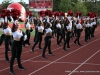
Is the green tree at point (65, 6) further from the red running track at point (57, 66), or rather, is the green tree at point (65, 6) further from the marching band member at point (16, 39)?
the marching band member at point (16, 39)

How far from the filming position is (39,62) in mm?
10805

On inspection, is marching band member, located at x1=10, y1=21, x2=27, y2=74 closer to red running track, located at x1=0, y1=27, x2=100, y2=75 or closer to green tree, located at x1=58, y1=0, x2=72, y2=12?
red running track, located at x1=0, y1=27, x2=100, y2=75

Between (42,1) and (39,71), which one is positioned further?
(42,1)

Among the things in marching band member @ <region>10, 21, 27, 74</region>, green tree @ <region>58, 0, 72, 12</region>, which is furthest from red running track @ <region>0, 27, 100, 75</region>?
green tree @ <region>58, 0, 72, 12</region>

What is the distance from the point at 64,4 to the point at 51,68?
47.0 meters

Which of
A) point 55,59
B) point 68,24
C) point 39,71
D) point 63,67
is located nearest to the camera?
point 39,71

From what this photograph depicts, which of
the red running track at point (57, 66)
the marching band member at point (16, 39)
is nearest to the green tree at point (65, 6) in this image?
the red running track at point (57, 66)

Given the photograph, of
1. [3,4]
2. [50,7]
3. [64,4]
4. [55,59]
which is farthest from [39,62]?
[3,4]

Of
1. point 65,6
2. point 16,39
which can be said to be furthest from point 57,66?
point 65,6

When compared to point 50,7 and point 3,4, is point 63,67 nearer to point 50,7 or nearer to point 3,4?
point 50,7

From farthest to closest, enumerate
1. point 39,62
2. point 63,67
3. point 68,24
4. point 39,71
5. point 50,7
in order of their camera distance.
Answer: point 50,7 < point 68,24 < point 39,62 < point 63,67 < point 39,71

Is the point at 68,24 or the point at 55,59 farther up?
the point at 68,24

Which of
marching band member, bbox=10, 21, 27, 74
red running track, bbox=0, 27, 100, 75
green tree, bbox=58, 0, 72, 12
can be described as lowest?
green tree, bbox=58, 0, 72, 12

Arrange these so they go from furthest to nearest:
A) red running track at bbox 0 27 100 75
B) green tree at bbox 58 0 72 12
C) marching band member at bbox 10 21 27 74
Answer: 1. green tree at bbox 58 0 72 12
2. red running track at bbox 0 27 100 75
3. marching band member at bbox 10 21 27 74
